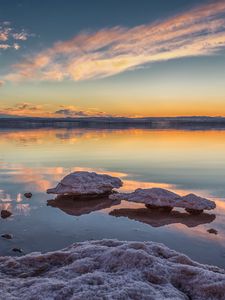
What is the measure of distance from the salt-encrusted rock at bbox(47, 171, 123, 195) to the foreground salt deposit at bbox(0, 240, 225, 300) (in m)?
6.18

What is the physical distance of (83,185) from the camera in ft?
42.0

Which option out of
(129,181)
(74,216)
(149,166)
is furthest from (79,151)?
(74,216)

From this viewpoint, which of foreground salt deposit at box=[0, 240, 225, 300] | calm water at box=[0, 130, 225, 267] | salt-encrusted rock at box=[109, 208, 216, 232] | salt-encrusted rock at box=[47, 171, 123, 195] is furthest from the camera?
salt-encrusted rock at box=[47, 171, 123, 195]

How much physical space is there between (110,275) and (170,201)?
6338mm

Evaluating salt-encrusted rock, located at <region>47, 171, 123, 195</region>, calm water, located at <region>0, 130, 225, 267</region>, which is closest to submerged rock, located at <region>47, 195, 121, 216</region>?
calm water, located at <region>0, 130, 225, 267</region>

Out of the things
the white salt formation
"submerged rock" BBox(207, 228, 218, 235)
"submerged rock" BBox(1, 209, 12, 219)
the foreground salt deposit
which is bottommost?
"submerged rock" BBox(207, 228, 218, 235)

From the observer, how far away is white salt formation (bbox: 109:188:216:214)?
11.0m

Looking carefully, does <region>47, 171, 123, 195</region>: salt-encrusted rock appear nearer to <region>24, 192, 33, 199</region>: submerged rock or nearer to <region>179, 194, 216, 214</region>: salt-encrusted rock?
<region>24, 192, 33, 199</region>: submerged rock

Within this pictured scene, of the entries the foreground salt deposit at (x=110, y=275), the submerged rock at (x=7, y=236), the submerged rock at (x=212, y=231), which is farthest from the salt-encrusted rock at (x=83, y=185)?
the foreground salt deposit at (x=110, y=275)

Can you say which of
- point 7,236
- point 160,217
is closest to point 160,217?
point 160,217

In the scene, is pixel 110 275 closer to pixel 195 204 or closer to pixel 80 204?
pixel 195 204

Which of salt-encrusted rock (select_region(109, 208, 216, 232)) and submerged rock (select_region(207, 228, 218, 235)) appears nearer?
submerged rock (select_region(207, 228, 218, 235))

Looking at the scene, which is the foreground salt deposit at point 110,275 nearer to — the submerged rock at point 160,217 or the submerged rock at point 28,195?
the submerged rock at point 160,217

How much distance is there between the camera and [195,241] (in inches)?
342
